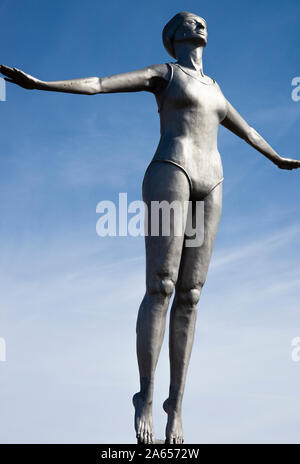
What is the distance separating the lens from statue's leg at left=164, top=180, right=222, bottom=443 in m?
7.52

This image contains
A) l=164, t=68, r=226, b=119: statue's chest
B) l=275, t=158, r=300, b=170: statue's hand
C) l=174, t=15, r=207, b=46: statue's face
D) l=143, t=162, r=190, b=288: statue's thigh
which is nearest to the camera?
l=143, t=162, r=190, b=288: statue's thigh

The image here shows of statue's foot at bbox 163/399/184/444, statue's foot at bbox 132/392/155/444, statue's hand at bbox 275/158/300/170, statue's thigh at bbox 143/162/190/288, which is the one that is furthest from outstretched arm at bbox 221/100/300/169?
statue's foot at bbox 132/392/155/444

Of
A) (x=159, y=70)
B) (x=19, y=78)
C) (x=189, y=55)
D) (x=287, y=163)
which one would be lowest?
(x=19, y=78)

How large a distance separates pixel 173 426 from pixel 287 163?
3.67 meters

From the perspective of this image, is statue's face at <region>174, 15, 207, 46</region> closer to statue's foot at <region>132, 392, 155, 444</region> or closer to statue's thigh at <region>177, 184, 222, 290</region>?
statue's thigh at <region>177, 184, 222, 290</region>

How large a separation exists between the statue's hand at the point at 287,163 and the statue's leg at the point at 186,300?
154cm

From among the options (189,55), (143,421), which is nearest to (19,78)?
(189,55)

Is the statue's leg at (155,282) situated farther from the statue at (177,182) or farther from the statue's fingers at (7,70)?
the statue's fingers at (7,70)

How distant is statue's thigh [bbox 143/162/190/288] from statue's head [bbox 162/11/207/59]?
5.31ft

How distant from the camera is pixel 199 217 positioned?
762 cm

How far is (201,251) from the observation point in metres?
7.58

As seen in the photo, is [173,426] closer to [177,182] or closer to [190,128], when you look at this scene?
[177,182]

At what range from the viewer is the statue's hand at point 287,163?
8.83 m
